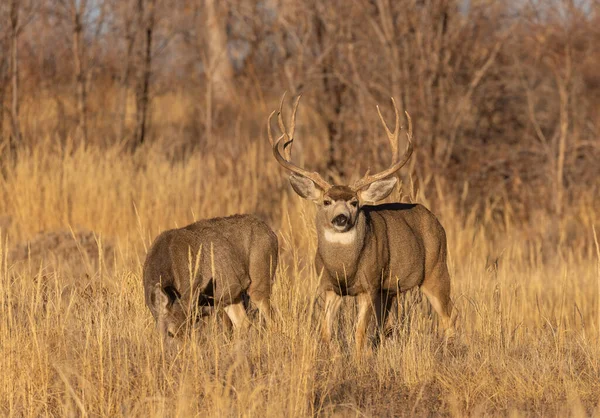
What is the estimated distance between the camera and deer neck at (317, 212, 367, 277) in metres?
6.88

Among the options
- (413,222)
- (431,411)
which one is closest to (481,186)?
(413,222)

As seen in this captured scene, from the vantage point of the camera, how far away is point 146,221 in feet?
37.9

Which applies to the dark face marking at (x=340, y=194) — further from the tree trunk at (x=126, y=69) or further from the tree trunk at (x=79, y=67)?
the tree trunk at (x=126, y=69)

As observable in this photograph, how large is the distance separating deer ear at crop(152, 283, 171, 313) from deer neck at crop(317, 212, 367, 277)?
141 centimetres

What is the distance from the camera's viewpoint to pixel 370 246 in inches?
276

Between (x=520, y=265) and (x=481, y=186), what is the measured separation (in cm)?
348

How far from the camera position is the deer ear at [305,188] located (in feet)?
22.9

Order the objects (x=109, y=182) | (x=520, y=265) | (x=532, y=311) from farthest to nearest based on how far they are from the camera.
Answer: (x=109, y=182) → (x=520, y=265) → (x=532, y=311)


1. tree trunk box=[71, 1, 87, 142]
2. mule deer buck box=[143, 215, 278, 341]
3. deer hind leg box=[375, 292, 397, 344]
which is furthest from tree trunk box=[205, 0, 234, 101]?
mule deer buck box=[143, 215, 278, 341]

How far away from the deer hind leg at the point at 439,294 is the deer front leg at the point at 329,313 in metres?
0.89

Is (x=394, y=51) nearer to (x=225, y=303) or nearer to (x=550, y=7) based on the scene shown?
(x=550, y=7)

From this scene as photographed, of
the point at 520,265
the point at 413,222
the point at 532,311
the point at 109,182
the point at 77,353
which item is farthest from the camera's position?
the point at 109,182

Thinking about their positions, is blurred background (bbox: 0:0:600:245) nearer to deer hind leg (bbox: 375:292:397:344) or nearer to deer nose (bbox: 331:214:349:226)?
deer hind leg (bbox: 375:292:397:344)

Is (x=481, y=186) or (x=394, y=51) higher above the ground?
(x=394, y=51)
